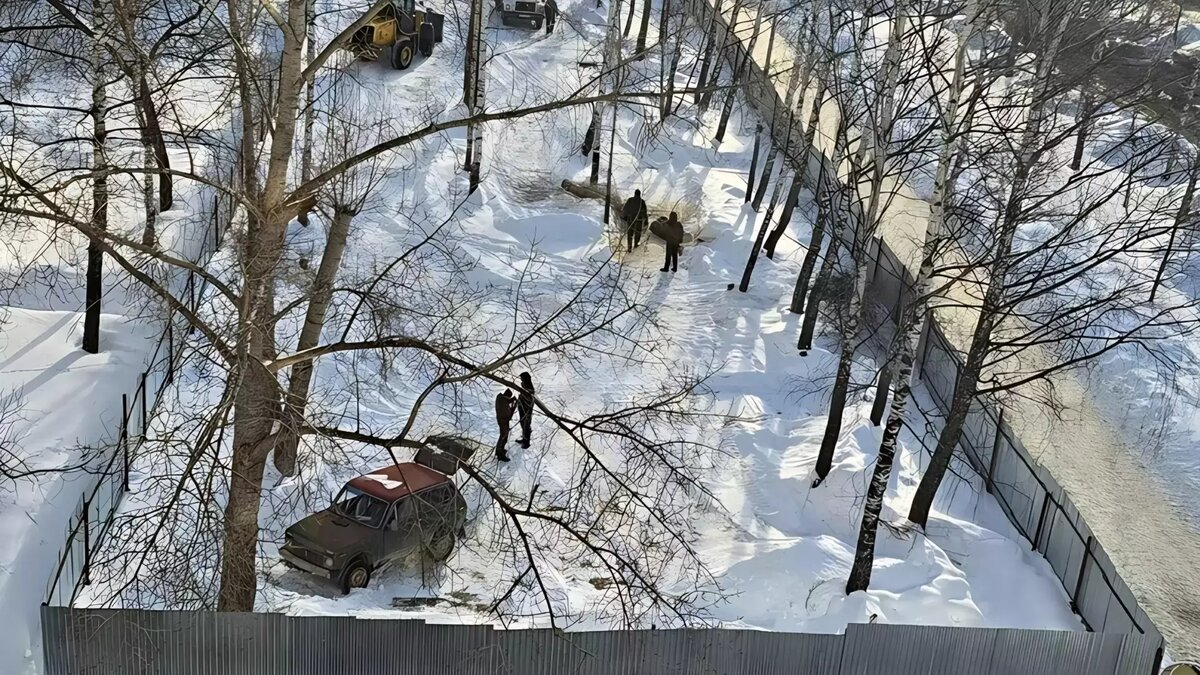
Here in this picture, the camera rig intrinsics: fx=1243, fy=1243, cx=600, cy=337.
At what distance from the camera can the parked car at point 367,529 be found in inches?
522

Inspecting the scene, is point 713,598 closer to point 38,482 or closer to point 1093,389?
point 38,482

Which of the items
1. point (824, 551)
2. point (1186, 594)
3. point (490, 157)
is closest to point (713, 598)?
point (824, 551)

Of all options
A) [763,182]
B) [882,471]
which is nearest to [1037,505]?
[882,471]

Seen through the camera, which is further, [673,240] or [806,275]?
[673,240]

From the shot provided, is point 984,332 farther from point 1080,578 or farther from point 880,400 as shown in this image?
point 880,400

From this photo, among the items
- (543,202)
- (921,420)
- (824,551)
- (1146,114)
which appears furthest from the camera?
(1146,114)

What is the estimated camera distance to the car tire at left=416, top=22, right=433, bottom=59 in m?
30.3

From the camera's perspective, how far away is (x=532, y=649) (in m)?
11.1

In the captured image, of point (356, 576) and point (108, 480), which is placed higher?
point (108, 480)

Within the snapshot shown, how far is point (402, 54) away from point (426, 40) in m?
1.20

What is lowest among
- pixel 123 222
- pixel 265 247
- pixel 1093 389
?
pixel 1093 389

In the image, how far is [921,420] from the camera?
19.1m

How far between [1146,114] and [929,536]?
72.6 ft

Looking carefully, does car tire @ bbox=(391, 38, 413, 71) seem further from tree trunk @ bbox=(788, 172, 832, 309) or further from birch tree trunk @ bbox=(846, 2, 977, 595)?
birch tree trunk @ bbox=(846, 2, 977, 595)
